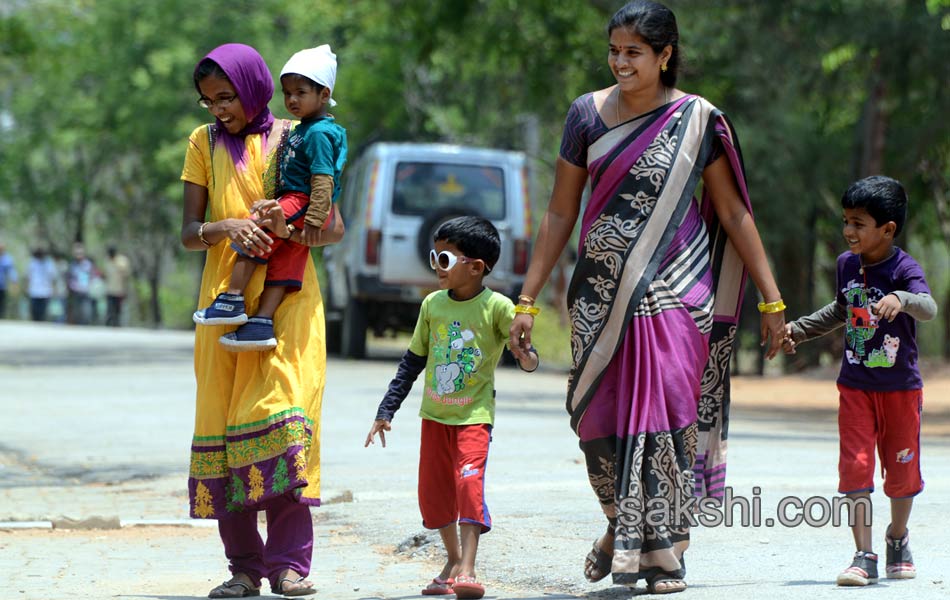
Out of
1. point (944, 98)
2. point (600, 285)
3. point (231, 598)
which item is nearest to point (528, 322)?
point (600, 285)

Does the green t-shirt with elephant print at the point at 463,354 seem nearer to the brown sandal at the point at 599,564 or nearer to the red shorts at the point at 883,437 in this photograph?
the brown sandal at the point at 599,564

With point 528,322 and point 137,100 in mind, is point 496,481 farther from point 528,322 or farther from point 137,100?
point 137,100

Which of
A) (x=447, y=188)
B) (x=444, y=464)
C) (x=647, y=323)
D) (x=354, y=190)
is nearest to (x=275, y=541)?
(x=444, y=464)

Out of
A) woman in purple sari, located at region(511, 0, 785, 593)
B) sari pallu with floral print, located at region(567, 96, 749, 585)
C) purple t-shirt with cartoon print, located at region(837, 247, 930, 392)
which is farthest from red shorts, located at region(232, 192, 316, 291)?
purple t-shirt with cartoon print, located at region(837, 247, 930, 392)

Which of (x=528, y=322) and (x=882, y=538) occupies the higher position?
(x=528, y=322)

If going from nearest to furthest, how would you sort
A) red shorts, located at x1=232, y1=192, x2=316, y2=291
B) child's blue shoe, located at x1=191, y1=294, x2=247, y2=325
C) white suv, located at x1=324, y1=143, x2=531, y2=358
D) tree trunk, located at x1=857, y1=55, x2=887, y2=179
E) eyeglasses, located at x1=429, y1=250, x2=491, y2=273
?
child's blue shoe, located at x1=191, y1=294, x2=247, y2=325 → red shorts, located at x1=232, y1=192, x2=316, y2=291 → eyeglasses, located at x1=429, y1=250, x2=491, y2=273 → tree trunk, located at x1=857, y1=55, x2=887, y2=179 → white suv, located at x1=324, y1=143, x2=531, y2=358

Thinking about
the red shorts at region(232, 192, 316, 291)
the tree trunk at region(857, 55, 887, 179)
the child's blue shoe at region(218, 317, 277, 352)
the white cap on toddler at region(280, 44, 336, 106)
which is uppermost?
the tree trunk at region(857, 55, 887, 179)

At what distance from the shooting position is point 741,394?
61.0 ft

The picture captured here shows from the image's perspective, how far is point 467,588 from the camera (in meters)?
5.49

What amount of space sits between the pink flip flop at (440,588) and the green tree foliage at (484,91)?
30.9 feet

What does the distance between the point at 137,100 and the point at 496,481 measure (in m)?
31.0

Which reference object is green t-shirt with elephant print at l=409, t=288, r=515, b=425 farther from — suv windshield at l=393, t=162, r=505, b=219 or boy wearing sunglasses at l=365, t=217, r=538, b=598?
suv windshield at l=393, t=162, r=505, b=219

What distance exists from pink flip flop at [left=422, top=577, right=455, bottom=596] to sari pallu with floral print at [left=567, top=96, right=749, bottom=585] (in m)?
0.65

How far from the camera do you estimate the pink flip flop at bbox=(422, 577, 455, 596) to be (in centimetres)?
571
